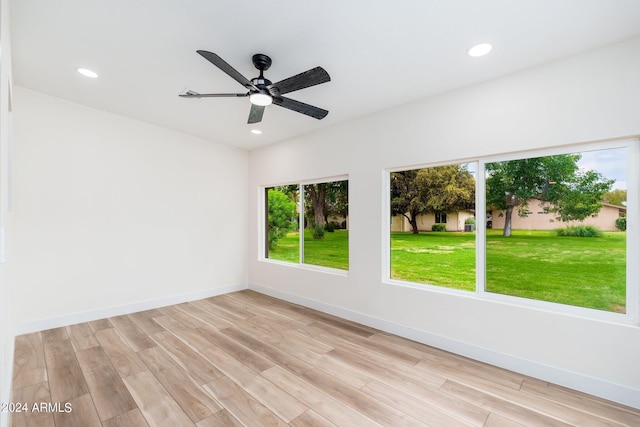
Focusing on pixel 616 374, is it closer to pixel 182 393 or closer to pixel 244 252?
pixel 182 393

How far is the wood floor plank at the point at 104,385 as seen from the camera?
6.91 feet

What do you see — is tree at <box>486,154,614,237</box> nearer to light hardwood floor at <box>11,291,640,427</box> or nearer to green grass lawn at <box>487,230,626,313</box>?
green grass lawn at <box>487,230,626,313</box>

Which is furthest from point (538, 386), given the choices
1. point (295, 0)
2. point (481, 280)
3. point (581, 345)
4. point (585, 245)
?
point (295, 0)

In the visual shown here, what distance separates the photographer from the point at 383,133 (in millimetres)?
3471

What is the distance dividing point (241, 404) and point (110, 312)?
288 centimetres

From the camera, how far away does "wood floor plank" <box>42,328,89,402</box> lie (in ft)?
7.54

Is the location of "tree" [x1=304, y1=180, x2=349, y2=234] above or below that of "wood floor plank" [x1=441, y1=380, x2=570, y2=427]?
above

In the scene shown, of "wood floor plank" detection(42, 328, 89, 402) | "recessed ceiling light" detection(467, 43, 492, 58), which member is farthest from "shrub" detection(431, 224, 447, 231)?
"wood floor plank" detection(42, 328, 89, 402)

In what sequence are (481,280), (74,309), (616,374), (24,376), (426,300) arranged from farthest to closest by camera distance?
(74,309), (426,300), (481,280), (24,376), (616,374)

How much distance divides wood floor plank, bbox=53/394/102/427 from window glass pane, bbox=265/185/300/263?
3.01 m

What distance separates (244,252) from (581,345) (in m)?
4.72

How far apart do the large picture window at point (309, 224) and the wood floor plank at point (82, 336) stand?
2683mm

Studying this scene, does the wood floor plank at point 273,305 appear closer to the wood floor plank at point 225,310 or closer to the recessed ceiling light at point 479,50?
the wood floor plank at point 225,310

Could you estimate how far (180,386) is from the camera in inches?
93.2
